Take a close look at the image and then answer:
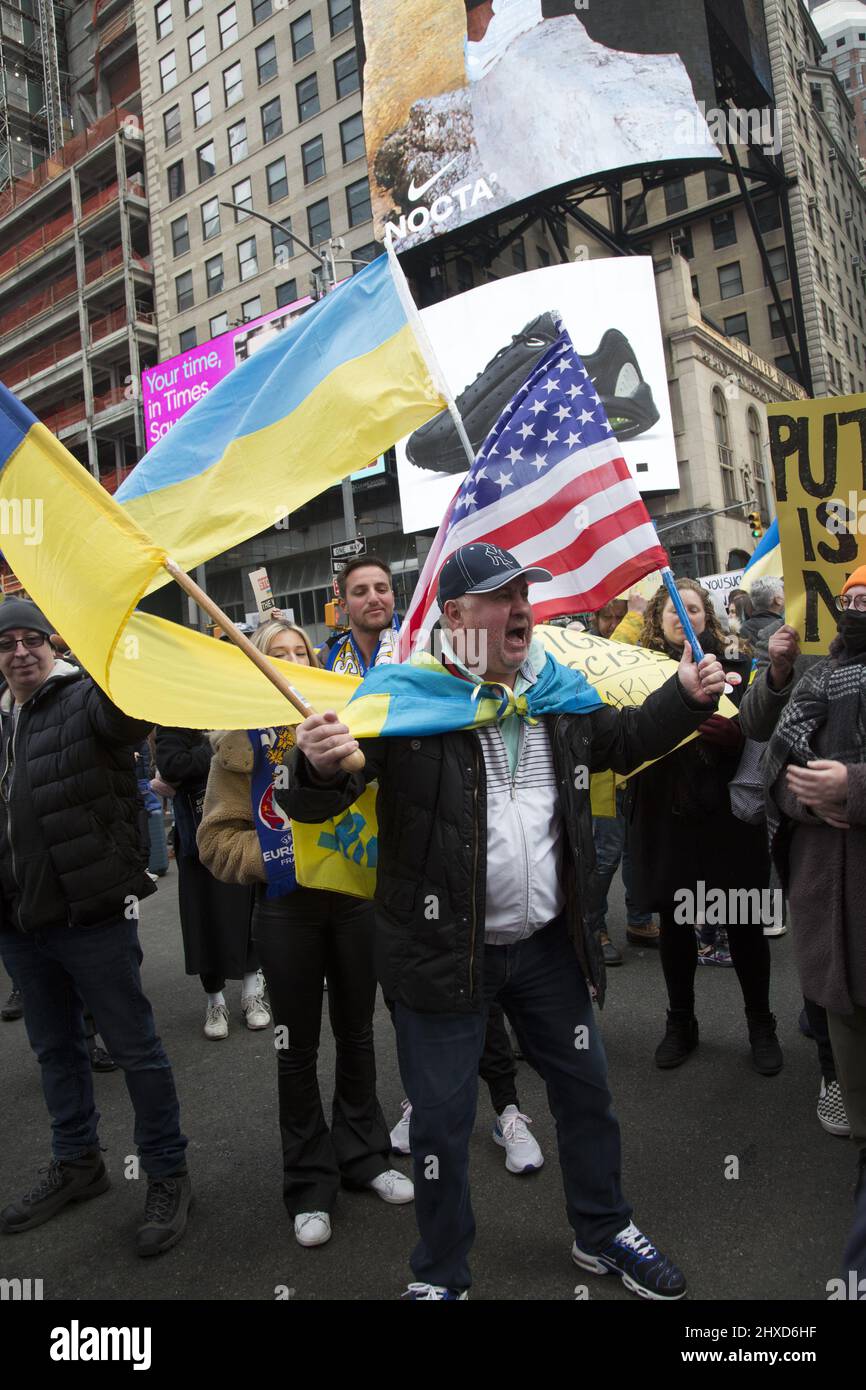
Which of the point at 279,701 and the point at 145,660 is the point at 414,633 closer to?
the point at 279,701

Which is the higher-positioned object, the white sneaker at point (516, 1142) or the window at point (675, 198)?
the window at point (675, 198)

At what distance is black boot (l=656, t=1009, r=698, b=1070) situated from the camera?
159 inches

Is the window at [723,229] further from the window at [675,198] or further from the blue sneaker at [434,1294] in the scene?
the blue sneaker at [434,1294]

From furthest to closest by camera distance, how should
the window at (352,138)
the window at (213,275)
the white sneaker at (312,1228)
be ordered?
the window at (213,275) → the window at (352,138) → the white sneaker at (312,1228)

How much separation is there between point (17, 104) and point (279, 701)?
5738 cm

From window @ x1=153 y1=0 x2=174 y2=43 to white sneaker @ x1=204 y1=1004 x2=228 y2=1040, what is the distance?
46.9m

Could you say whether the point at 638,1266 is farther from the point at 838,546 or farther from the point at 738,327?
the point at 738,327

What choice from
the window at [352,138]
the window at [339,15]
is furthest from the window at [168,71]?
the window at [352,138]

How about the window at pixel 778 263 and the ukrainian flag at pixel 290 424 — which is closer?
the ukrainian flag at pixel 290 424

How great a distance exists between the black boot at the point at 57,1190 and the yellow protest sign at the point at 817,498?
10.8 feet

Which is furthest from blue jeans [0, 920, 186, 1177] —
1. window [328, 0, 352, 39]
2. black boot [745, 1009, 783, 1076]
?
window [328, 0, 352, 39]

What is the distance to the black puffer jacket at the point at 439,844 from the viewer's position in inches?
95.1

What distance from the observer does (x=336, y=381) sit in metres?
3.28

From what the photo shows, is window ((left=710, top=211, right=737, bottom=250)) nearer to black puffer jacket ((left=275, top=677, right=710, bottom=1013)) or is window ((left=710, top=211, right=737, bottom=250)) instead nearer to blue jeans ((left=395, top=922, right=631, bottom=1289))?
A: black puffer jacket ((left=275, top=677, right=710, bottom=1013))
